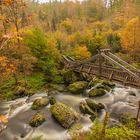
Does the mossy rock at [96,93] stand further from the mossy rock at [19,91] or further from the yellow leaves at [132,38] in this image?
the yellow leaves at [132,38]

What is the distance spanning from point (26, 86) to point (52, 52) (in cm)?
500

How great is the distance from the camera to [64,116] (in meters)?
15.1

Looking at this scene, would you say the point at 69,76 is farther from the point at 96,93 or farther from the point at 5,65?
the point at 5,65

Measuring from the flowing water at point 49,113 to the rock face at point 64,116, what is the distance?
37cm

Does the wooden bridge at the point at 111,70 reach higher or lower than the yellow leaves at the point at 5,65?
lower

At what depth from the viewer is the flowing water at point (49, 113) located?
47.4 feet

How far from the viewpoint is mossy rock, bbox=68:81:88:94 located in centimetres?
2153

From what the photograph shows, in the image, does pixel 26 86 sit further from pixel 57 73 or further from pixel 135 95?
pixel 135 95

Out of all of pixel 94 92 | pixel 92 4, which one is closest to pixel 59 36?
pixel 94 92

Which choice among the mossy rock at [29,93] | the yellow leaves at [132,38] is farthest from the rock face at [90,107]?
the yellow leaves at [132,38]

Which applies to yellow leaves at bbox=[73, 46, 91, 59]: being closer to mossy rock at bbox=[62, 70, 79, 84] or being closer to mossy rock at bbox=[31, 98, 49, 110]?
mossy rock at bbox=[62, 70, 79, 84]

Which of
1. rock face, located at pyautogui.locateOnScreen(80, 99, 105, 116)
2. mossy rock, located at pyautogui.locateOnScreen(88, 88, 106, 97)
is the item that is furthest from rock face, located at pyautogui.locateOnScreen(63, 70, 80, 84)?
rock face, located at pyautogui.locateOnScreen(80, 99, 105, 116)

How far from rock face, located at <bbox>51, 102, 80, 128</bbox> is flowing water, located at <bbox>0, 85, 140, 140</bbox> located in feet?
1.20

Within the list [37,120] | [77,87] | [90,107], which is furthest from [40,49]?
[37,120]
